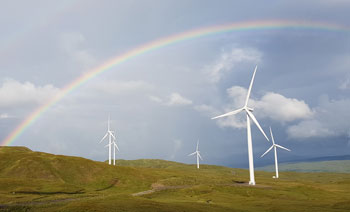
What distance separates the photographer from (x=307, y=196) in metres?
100

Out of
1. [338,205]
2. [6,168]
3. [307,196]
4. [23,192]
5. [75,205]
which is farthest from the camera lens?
[6,168]

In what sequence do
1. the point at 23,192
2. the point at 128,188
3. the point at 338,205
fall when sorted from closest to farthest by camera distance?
the point at 338,205
the point at 23,192
the point at 128,188

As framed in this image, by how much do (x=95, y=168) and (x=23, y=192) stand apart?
5323cm

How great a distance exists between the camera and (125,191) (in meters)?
110

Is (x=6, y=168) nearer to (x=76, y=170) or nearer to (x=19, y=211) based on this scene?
(x=76, y=170)

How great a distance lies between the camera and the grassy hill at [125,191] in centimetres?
6106

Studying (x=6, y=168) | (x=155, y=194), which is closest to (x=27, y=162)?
(x=6, y=168)

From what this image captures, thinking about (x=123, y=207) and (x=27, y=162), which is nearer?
(x=123, y=207)

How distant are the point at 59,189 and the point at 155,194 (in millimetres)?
28747

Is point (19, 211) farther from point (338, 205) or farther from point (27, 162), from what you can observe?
point (27, 162)

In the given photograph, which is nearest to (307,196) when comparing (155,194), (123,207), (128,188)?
(155,194)

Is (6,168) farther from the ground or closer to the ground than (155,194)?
farther from the ground

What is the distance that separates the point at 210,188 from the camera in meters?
102

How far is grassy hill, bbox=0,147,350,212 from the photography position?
6106cm
